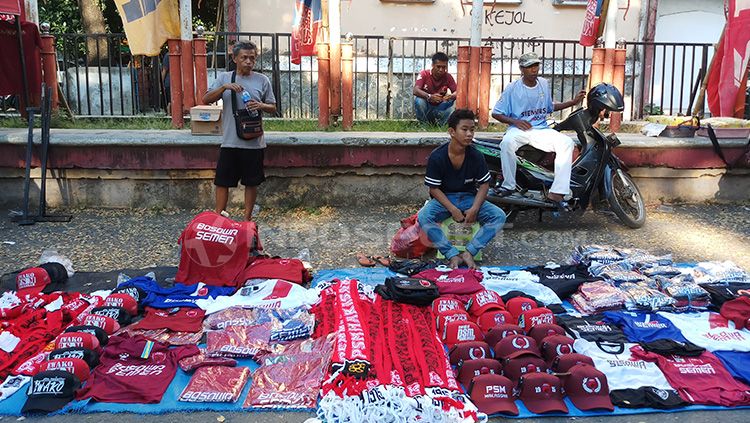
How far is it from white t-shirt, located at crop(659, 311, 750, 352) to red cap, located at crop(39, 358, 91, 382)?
12.3ft

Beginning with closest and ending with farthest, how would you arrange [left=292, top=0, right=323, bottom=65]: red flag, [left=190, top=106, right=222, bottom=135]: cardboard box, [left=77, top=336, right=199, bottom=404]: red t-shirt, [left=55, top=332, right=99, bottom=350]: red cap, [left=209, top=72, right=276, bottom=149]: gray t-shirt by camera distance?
[left=77, top=336, right=199, bottom=404]: red t-shirt < [left=55, top=332, right=99, bottom=350]: red cap < [left=209, top=72, right=276, bottom=149]: gray t-shirt < [left=190, top=106, right=222, bottom=135]: cardboard box < [left=292, top=0, right=323, bottom=65]: red flag

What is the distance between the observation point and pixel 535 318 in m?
4.50

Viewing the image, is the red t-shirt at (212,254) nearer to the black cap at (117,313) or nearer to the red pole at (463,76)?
the black cap at (117,313)

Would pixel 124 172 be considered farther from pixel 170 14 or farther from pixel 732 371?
pixel 732 371

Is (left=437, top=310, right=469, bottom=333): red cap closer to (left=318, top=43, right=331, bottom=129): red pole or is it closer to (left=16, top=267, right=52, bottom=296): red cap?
(left=16, top=267, right=52, bottom=296): red cap

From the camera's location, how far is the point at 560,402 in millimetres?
3760

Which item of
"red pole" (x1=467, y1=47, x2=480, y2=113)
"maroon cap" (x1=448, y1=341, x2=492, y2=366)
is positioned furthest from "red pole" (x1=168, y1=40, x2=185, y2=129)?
"maroon cap" (x1=448, y1=341, x2=492, y2=366)

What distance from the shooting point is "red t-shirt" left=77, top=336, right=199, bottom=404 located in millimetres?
3814

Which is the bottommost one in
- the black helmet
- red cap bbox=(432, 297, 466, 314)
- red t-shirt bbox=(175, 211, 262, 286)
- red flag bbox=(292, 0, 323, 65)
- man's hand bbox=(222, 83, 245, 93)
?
red cap bbox=(432, 297, 466, 314)

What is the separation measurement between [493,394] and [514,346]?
445 millimetres

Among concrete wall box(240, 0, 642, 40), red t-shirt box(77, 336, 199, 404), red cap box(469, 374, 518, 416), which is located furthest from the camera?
concrete wall box(240, 0, 642, 40)

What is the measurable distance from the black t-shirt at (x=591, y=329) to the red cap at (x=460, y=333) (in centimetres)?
63

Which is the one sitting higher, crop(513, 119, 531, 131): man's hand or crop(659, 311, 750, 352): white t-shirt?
crop(513, 119, 531, 131): man's hand

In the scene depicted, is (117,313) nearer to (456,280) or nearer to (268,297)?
(268,297)
